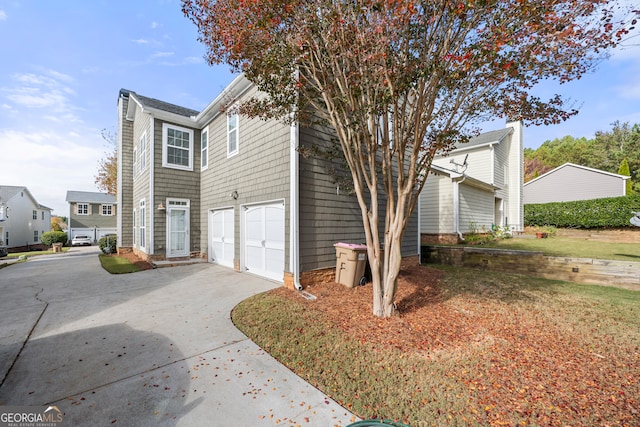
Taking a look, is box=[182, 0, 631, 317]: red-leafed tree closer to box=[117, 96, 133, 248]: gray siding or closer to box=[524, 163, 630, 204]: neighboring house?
box=[117, 96, 133, 248]: gray siding

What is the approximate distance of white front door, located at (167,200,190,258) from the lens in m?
10.0

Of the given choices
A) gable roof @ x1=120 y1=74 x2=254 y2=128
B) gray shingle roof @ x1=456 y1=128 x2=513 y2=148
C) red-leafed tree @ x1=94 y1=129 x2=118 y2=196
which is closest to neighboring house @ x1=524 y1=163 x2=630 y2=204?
gray shingle roof @ x1=456 y1=128 x2=513 y2=148

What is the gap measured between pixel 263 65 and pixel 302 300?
13.9 feet

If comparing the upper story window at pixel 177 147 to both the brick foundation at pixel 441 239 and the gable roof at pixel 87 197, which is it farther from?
the gable roof at pixel 87 197

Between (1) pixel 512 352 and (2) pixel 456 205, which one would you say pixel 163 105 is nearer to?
(2) pixel 456 205

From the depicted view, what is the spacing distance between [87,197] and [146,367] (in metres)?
36.5

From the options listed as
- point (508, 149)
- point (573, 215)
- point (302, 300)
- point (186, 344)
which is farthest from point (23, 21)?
point (573, 215)

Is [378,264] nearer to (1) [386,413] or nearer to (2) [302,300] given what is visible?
(2) [302,300]

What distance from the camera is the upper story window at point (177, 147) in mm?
10023

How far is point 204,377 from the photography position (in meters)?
2.76

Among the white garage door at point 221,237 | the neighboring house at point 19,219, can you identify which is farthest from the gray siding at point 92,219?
the white garage door at point 221,237

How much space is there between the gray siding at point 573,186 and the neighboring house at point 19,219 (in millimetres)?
44112

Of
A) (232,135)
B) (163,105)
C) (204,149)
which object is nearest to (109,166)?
(163,105)

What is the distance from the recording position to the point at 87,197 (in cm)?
2961
